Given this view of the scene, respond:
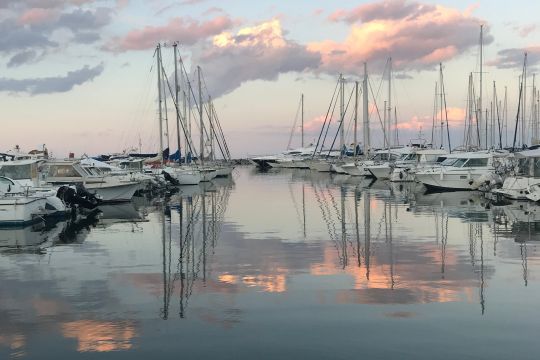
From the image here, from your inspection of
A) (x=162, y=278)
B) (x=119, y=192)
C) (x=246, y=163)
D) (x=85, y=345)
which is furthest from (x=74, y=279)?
(x=246, y=163)

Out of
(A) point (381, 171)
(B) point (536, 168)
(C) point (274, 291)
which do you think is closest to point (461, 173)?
(B) point (536, 168)

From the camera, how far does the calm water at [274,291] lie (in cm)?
795

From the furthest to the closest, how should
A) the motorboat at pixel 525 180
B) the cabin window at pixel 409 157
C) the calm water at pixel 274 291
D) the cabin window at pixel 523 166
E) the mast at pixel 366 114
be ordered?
the mast at pixel 366 114, the cabin window at pixel 409 157, the cabin window at pixel 523 166, the motorboat at pixel 525 180, the calm water at pixel 274 291

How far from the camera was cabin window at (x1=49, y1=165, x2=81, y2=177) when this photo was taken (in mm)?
32250

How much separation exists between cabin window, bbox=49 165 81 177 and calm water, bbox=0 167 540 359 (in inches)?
438

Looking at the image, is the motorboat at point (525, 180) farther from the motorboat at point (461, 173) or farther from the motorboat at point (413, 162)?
the motorboat at point (413, 162)

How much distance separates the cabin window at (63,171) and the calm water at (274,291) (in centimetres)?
1114

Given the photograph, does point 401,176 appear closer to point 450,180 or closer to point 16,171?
point 450,180

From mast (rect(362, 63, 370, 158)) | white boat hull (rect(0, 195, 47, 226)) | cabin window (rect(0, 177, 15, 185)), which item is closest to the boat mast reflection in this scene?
white boat hull (rect(0, 195, 47, 226))

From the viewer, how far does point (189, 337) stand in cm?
827

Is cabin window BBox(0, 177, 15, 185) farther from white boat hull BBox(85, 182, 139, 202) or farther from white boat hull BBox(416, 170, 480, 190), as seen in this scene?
white boat hull BBox(416, 170, 480, 190)

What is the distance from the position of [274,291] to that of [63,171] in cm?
2404

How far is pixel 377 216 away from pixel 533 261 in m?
10.5

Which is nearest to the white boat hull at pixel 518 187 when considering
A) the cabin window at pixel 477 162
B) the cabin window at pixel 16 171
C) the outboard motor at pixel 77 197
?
the cabin window at pixel 477 162
